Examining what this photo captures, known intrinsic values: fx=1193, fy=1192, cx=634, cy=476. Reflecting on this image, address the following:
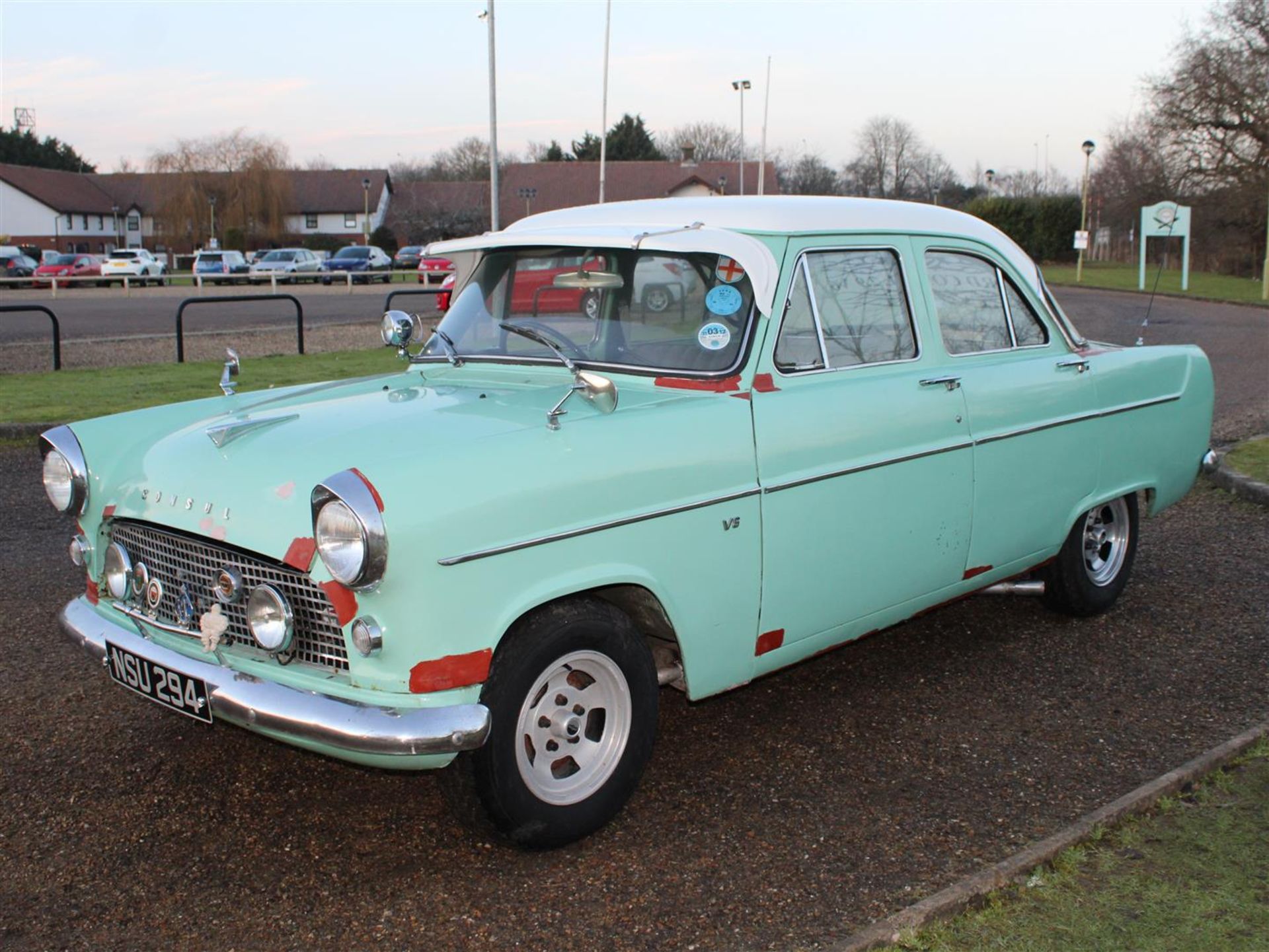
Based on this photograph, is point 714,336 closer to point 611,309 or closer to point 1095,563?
point 611,309

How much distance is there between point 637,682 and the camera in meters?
3.47

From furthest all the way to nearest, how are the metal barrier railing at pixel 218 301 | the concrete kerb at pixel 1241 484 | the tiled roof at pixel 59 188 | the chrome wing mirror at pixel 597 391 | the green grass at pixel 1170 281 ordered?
the tiled roof at pixel 59 188 → the green grass at pixel 1170 281 → the metal barrier railing at pixel 218 301 → the concrete kerb at pixel 1241 484 → the chrome wing mirror at pixel 597 391

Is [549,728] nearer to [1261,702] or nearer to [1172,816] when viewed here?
[1172,816]

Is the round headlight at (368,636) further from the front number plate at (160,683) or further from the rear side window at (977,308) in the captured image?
the rear side window at (977,308)

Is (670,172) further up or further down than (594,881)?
further up

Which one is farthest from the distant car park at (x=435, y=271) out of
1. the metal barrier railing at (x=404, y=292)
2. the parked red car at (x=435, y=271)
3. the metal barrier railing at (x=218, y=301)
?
the metal barrier railing at (x=218, y=301)

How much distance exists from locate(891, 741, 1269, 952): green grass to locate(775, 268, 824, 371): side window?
1730mm

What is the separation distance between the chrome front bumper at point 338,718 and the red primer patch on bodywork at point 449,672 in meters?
0.06

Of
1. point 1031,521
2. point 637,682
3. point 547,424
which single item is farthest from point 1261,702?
point 547,424

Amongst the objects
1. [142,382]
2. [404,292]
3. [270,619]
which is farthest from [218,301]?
[270,619]

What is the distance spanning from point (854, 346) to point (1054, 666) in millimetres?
→ 1747

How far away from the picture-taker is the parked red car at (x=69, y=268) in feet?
147

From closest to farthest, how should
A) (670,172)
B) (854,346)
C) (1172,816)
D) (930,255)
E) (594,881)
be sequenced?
(594,881) → (1172,816) → (854,346) → (930,255) → (670,172)

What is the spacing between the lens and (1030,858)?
129 inches
